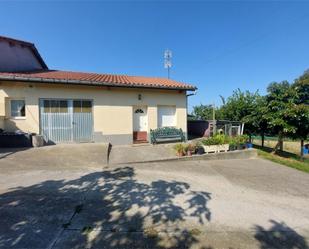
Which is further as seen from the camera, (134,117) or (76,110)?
(134,117)

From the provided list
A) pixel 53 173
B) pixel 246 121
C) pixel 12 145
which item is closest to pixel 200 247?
pixel 53 173

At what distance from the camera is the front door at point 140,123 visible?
10.5 meters

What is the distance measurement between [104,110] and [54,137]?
2.76 m

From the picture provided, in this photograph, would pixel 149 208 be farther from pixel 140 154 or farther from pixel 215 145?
pixel 215 145

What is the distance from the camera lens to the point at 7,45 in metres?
10.6

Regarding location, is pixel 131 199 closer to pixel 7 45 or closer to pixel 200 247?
pixel 200 247

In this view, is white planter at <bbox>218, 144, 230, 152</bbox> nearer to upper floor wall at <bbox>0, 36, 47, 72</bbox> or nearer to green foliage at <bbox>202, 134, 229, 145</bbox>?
green foliage at <bbox>202, 134, 229, 145</bbox>

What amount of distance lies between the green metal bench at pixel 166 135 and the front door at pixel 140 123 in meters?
0.93

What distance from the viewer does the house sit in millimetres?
8648

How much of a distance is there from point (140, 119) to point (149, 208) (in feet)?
24.3

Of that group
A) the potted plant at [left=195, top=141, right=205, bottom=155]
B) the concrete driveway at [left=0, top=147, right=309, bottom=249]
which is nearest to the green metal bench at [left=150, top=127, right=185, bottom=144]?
the potted plant at [left=195, top=141, right=205, bottom=155]

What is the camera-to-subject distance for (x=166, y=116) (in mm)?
11008

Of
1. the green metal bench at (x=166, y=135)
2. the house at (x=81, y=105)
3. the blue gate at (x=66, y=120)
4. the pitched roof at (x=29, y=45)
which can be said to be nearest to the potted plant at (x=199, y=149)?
the green metal bench at (x=166, y=135)

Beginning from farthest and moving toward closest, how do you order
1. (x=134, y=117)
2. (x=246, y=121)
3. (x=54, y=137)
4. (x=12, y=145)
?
(x=246, y=121) < (x=134, y=117) < (x=54, y=137) < (x=12, y=145)
